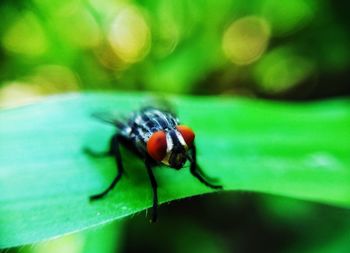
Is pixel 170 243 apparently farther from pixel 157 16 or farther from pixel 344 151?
pixel 157 16

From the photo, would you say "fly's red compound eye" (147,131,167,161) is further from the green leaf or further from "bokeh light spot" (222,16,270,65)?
"bokeh light spot" (222,16,270,65)

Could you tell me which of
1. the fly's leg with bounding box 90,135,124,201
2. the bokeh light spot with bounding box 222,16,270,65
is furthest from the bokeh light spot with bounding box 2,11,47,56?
the fly's leg with bounding box 90,135,124,201

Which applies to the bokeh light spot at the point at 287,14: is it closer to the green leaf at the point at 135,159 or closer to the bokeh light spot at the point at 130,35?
the bokeh light spot at the point at 130,35

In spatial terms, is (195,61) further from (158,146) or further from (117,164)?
(158,146)

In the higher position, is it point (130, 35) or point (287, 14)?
point (287, 14)

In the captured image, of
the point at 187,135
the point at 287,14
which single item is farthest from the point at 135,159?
the point at 287,14

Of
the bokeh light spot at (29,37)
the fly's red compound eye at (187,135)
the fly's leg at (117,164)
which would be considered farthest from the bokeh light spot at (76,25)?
the fly's red compound eye at (187,135)

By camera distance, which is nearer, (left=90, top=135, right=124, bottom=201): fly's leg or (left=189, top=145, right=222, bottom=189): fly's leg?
(left=90, top=135, right=124, bottom=201): fly's leg
